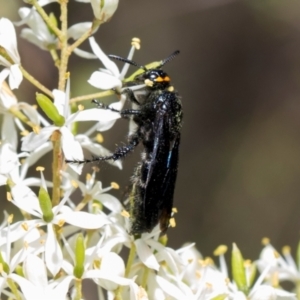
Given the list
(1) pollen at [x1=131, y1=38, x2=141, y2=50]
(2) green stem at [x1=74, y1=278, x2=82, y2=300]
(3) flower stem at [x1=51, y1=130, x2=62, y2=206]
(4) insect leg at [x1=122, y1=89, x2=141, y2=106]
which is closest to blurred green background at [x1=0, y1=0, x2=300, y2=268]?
(4) insect leg at [x1=122, y1=89, x2=141, y2=106]

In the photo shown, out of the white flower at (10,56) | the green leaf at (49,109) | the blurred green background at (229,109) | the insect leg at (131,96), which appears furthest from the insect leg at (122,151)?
the blurred green background at (229,109)

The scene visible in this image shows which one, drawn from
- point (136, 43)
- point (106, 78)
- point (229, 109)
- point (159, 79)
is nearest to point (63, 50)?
point (106, 78)

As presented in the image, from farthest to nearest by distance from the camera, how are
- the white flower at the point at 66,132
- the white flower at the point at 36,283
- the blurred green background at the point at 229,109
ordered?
the blurred green background at the point at 229,109 < the white flower at the point at 66,132 < the white flower at the point at 36,283

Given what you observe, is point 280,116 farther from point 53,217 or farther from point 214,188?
point 53,217

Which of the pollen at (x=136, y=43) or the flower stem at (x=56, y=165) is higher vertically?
the pollen at (x=136, y=43)

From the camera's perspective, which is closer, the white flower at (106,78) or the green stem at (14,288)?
the green stem at (14,288)

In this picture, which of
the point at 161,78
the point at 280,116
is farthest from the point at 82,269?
the point at 280,116

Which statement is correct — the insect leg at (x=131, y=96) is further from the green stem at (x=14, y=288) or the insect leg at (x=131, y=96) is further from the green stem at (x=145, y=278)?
the green stem at (x=14, y=288)
